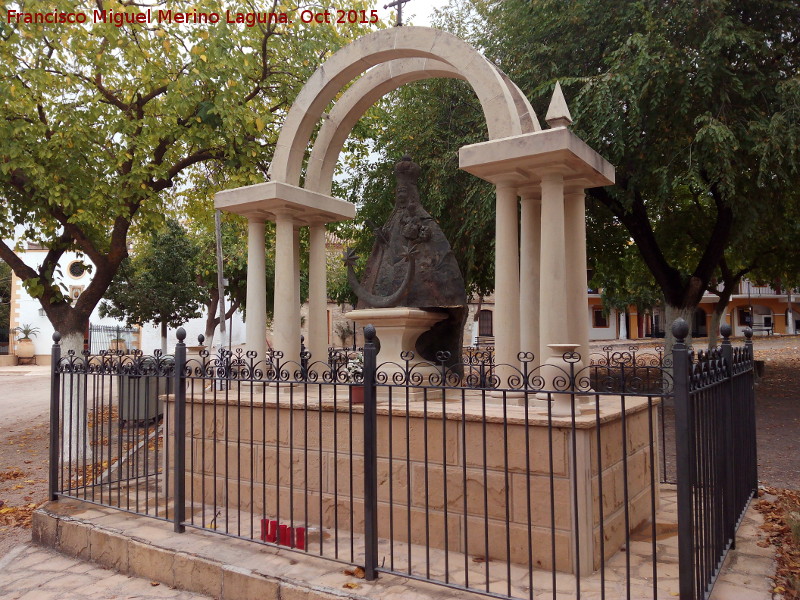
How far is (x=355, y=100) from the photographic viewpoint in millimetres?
6797

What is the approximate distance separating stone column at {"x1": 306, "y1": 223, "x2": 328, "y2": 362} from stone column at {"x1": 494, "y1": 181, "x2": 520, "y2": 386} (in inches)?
88.4

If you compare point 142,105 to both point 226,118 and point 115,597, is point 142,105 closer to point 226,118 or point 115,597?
point 226,118

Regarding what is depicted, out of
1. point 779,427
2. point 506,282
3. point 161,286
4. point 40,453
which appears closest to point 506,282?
point 506,282

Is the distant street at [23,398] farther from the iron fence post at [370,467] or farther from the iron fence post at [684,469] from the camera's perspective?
the iron fence post at [684,469]

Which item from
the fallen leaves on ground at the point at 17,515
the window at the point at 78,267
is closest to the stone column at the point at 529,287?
the fallen leaves on ground at the point at 17,515

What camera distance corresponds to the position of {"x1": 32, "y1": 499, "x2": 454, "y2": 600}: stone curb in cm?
379

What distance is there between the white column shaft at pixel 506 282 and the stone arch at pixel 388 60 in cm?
60

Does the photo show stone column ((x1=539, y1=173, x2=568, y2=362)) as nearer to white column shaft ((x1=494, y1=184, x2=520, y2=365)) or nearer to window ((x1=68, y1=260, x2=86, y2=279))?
white column shaft ((x1=494, y1=184, x2=520, y2=365))

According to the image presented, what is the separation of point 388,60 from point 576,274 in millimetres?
2825

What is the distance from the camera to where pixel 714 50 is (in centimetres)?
881

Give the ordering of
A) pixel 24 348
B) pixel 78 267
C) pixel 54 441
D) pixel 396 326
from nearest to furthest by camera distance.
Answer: pixel 54 441
pixel 396 326
pixel 78 267
pixel 24 348

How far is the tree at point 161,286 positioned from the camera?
21.2m

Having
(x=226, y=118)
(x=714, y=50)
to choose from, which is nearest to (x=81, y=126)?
(x=226, y=118)

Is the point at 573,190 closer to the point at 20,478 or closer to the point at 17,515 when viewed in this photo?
the point at 17,515
